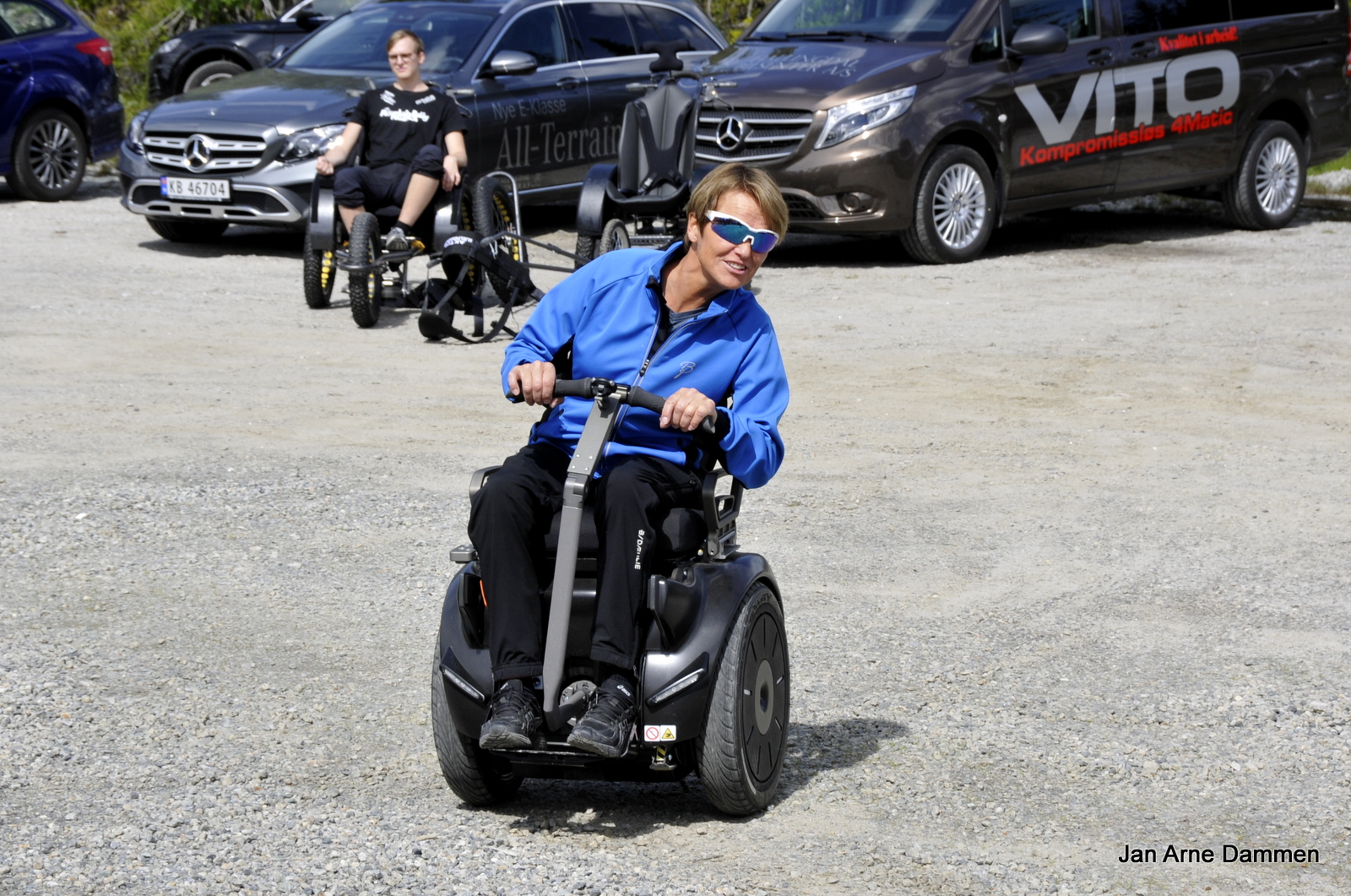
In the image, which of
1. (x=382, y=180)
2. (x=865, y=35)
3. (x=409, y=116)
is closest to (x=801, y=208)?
(x=865, y=35)

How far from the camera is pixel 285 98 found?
1298cm

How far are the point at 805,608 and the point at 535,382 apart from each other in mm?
2074

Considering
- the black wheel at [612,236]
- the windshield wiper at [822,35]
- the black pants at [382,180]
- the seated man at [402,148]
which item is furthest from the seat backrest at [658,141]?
the windshield wiper at [822,35]

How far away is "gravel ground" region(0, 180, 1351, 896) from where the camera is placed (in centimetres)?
378

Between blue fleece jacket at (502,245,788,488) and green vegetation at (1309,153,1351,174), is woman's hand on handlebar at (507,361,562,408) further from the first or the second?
green vegetation at (1309,153,1351,174)

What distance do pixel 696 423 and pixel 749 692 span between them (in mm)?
660

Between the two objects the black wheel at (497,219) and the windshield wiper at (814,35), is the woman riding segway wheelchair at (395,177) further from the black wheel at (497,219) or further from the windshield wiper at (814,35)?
the windshield wiper at (814,35)

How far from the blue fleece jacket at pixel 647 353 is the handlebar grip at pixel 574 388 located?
0.18 meters

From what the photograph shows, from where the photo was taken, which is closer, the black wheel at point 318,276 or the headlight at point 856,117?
the black wheel at point 318,276

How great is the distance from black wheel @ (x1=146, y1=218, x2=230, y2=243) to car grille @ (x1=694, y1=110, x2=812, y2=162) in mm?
3852

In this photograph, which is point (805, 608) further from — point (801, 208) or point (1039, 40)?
point (1039, 40)

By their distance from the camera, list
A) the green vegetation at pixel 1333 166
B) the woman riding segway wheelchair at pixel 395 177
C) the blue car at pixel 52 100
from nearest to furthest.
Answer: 1. the woman riding segway wheelchair at pixel 395 177
2. the blue car at pixel 52 100
3. the green vegetation at pixel 1333 166

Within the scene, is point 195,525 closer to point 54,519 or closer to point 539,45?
point 54,519

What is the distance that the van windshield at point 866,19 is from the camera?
43.0ft
